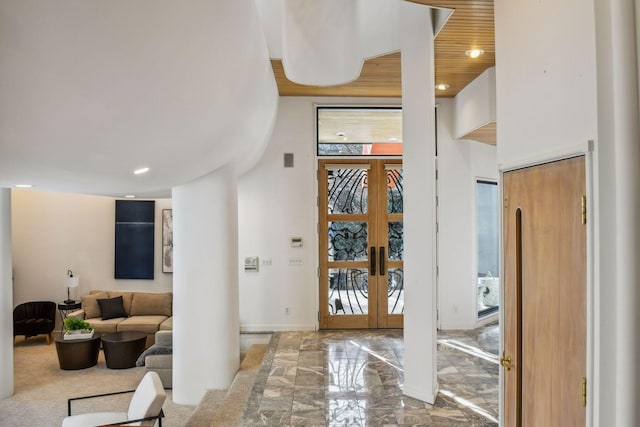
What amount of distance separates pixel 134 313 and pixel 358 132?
17.4 feet

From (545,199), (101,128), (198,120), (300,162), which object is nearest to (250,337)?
(300,162)

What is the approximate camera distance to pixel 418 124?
4.11m

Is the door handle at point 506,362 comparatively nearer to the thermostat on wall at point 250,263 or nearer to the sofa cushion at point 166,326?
the thermostat on wall at point 250,263

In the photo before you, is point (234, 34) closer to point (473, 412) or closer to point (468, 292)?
point (473, 412)

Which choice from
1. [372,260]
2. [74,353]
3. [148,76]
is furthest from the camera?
[372,260]

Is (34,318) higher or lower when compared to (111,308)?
lower

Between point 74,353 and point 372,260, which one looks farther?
point 372,260

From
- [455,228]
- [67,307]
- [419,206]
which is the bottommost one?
[67,307]

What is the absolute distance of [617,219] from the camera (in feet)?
5.52

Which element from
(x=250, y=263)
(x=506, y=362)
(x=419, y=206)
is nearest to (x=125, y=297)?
(x=250, y=263)

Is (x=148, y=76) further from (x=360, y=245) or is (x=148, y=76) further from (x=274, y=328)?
(x=274, y=328)

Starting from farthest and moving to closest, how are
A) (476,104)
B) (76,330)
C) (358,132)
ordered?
1. (358,132)
2. (76,330)
3. (476,104)

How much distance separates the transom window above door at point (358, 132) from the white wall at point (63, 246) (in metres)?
3.57

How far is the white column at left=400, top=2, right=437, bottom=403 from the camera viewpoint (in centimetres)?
404
